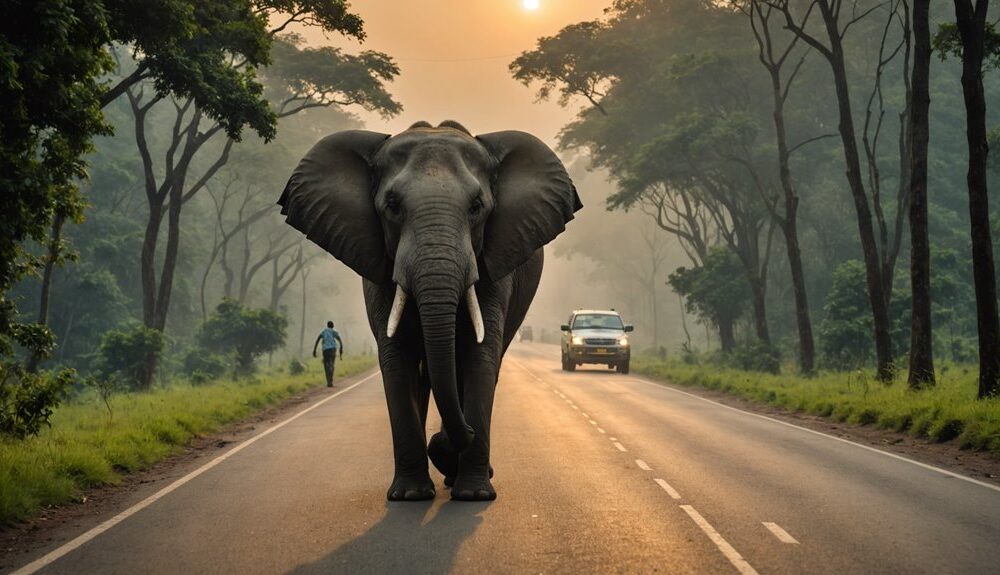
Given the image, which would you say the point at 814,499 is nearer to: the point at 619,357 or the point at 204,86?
the point at 204,86

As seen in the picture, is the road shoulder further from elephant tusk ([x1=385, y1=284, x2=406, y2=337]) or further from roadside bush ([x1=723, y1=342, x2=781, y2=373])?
roadside bush ([x1=723, y1=342, x2=781, y2=373])

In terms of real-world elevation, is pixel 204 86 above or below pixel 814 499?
above

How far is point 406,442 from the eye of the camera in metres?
8.78

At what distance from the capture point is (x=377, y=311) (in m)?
9.29

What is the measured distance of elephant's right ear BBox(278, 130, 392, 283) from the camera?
890cm

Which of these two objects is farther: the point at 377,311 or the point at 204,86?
the point at 204,86

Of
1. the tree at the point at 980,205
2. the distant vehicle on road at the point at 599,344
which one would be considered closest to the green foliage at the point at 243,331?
the distant vehicle on road at the point at 599,344

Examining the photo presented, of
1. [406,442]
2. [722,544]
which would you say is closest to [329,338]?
[406,442]

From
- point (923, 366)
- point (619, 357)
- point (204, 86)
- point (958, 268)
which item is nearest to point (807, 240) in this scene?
point (958, 268)

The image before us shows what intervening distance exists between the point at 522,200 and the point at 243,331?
31.0m

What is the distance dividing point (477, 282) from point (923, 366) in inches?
508

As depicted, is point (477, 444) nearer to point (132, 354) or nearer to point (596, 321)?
point (132, 354)

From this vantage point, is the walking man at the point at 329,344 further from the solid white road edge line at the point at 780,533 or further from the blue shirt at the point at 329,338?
the solid white road edge line at the point at 780,533

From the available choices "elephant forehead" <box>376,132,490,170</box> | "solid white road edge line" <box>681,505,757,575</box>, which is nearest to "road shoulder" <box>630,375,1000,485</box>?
"solid white road edge line" <box>681,505,757,575</box>
